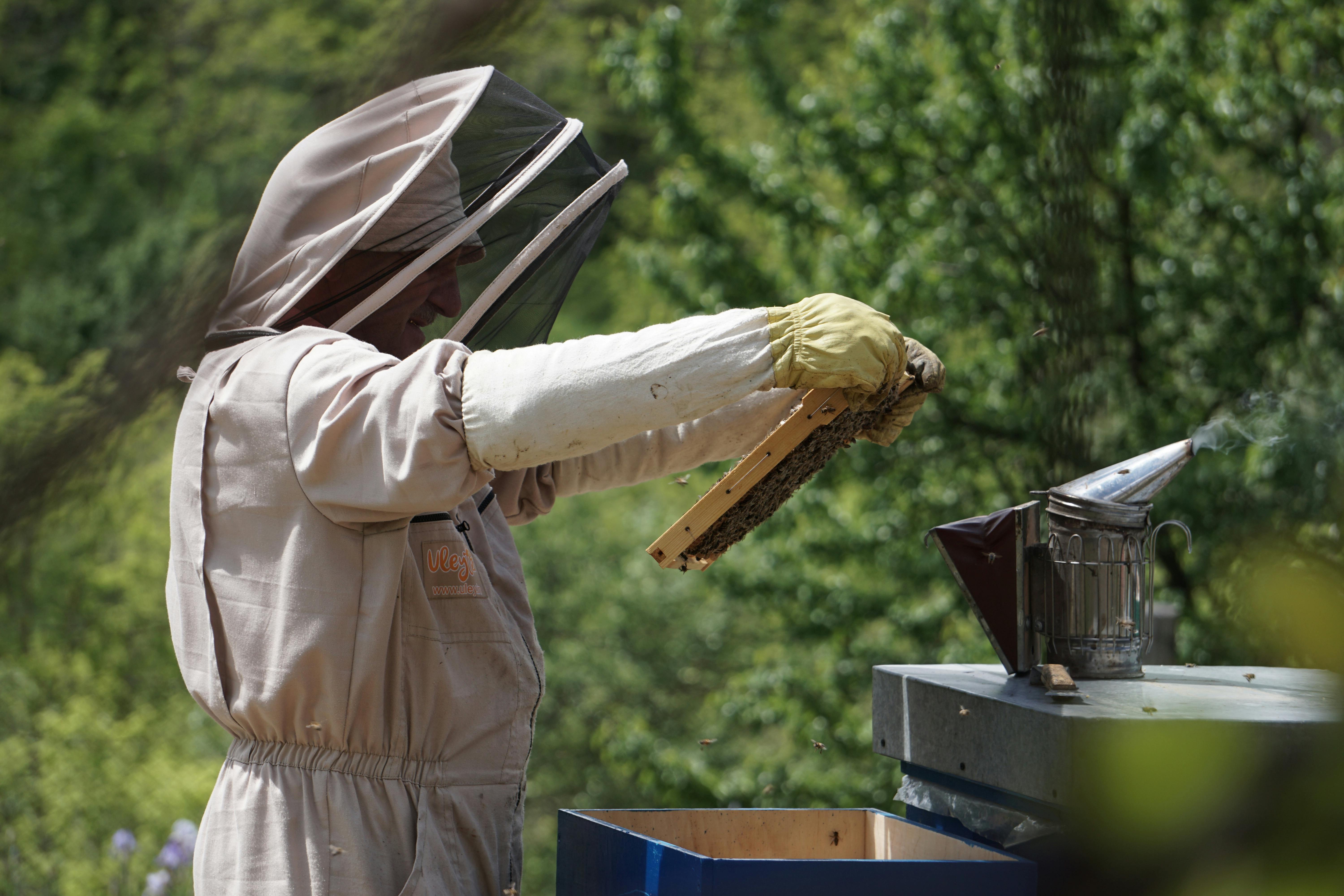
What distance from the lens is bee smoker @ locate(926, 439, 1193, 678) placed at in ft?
6.60

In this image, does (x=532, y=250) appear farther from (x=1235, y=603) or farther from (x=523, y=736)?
(x=1235, y=603)

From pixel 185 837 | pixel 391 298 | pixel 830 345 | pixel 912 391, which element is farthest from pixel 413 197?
pixel 185 837

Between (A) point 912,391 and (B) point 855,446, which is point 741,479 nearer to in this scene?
(A) point 912,391

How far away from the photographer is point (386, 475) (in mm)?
1652

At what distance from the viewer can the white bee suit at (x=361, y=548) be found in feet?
5.39

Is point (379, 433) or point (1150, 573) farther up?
point (379, 433)

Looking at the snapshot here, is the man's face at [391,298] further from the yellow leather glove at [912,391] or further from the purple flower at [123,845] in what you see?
the purple flower at [123,845]

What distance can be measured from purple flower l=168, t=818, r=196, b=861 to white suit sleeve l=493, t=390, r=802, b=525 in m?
2.93

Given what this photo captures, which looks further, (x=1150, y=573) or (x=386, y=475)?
(x=1150, y=573)

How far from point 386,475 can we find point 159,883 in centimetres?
339

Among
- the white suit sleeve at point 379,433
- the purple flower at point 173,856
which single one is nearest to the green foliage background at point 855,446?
the white suit sleeve at point 379,433

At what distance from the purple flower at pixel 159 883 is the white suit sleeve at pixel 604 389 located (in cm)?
347

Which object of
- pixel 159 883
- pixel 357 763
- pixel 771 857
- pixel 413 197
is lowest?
pixel 159 883

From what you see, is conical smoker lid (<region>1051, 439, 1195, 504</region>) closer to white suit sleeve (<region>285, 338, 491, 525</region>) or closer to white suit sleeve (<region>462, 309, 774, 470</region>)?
white suit sleeve (<region>462, 309, 774, 470</region>)
